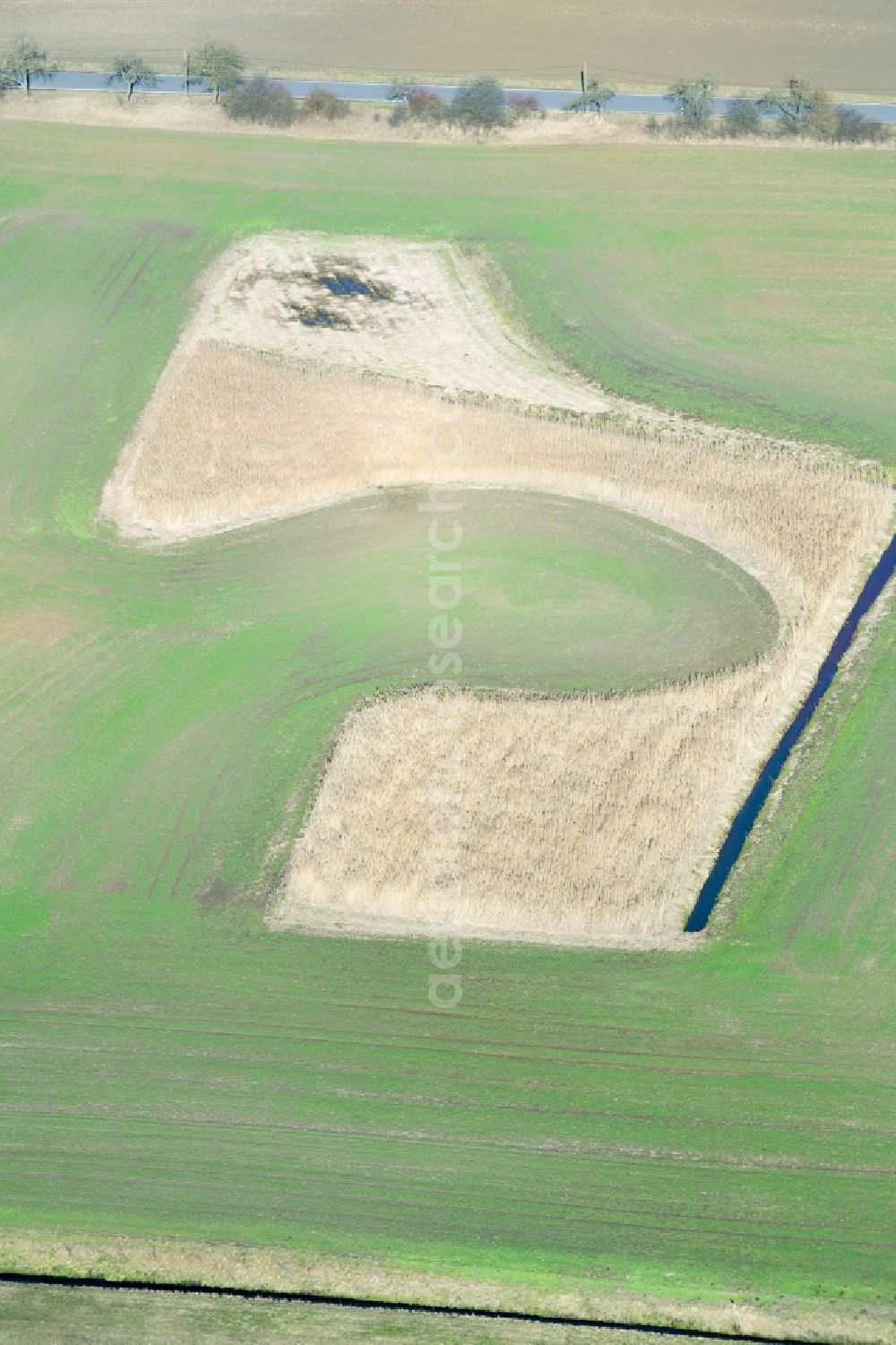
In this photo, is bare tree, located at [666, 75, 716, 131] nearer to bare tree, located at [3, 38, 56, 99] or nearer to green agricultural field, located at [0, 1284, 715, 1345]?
bare tree, located at [3, 38, 56, 99]

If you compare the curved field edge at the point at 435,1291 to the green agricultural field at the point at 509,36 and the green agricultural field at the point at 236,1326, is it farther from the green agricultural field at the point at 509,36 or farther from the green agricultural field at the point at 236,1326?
the green agricultural field at the point at 509,36

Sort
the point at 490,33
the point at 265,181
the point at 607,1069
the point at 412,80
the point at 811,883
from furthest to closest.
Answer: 1. the point at 490,33
2. the point at 412,80
3. the point at 265,181
4. the point at 811,883
5. the point at 607,1069

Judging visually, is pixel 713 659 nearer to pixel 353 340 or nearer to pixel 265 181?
pixel 353 340

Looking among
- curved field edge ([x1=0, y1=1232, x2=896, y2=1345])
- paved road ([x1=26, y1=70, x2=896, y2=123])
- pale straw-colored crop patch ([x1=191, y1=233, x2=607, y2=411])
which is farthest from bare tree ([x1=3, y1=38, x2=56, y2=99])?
curved field edge ([x1=0, y1=1232, x2=896, y2=1345])

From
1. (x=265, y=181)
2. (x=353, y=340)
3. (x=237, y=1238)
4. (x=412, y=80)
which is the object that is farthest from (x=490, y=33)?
(x=237, y=1238)

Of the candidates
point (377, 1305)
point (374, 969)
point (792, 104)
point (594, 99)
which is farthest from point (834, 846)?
point (594, 99)

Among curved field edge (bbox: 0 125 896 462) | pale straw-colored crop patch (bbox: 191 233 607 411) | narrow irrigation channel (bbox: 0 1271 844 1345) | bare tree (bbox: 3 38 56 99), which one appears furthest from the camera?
bare tree (bbox: 3 38 56 99)
